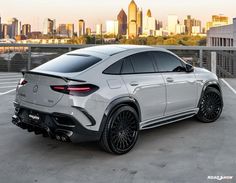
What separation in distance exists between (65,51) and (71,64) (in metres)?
9.99

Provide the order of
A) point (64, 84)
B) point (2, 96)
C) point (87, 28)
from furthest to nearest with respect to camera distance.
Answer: point (87, 28)
point (2, 96)
point (64, 84)

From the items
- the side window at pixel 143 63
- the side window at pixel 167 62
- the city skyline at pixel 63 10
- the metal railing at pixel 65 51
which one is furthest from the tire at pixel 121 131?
the city skyline at pixel 63 10

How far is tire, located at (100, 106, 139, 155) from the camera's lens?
4.38 metres

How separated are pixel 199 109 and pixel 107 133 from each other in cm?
240

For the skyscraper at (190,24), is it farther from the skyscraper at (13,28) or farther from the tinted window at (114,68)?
the tinted window at (114,68)

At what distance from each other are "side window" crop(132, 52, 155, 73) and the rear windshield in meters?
0.61

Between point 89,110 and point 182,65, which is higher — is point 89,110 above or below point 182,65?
below

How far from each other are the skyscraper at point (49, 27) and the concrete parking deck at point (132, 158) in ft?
204

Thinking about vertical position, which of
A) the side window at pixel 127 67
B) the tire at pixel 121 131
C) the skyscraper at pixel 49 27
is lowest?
the tire at pixel 121 131

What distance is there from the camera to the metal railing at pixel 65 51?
13.4m

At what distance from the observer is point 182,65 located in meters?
5.74

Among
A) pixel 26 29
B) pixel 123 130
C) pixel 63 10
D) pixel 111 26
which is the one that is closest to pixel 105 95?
pixel 123 130

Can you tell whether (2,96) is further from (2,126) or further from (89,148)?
(89,148)

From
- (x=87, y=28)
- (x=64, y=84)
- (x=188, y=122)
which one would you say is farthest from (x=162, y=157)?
(x=87, y=28)
